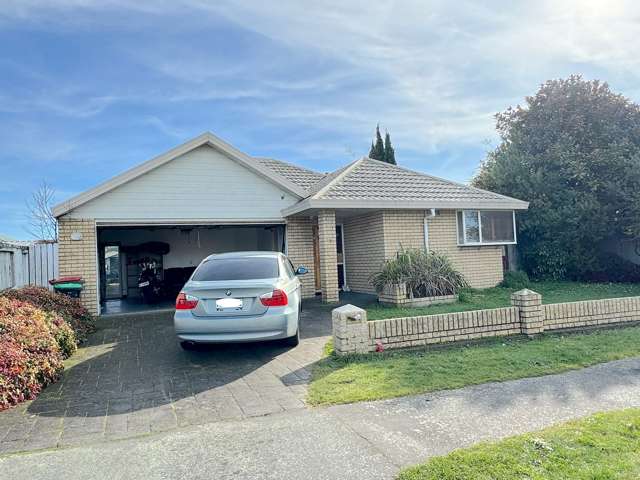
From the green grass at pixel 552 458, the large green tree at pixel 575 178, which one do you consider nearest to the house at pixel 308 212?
the large green tree at pixel 575 178

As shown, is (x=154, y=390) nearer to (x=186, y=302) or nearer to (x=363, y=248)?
(x=186, y=302)

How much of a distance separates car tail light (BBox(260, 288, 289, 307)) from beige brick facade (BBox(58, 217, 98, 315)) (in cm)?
709

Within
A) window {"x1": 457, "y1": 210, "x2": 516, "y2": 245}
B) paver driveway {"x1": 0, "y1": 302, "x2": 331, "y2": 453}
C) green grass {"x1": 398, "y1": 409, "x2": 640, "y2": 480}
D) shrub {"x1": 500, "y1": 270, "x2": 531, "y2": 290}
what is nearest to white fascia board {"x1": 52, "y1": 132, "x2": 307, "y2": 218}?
paver driveway {"x1": 0, "y1": 302, "x2": 331, "y2": 453}

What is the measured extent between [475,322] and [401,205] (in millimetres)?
5634

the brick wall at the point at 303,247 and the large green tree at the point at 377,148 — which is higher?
the large green tree at the point at 377,148

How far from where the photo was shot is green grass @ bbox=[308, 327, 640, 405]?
15.8 feet

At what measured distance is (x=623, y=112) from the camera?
15656 millimetres

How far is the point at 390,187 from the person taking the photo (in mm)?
12820

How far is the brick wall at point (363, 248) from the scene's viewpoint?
12.4m

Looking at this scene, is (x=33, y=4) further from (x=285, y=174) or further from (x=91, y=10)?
(x=285, y=174)

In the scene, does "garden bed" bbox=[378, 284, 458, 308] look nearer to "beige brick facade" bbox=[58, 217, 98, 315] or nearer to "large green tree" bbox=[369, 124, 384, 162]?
"beige brick facade" bbox=[58, 217, 98, 315]

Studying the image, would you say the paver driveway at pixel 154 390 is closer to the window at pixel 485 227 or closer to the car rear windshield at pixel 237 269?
the car rear windshield at pixel 237 269

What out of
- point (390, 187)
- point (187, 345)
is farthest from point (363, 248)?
point (187, 345)

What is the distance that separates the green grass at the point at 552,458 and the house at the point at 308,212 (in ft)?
26.5
